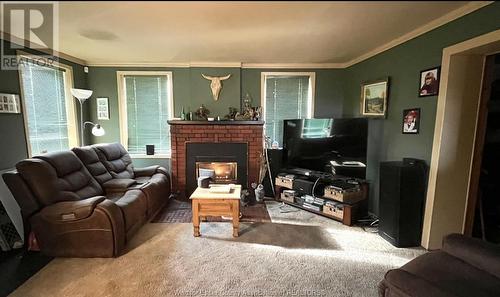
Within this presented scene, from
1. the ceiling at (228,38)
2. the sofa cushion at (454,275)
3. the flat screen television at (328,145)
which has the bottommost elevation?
the sofa cushion at (454,275)

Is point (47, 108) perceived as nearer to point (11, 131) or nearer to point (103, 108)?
point (11, 131)

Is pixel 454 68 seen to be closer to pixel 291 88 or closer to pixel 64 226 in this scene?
pixel 291 88

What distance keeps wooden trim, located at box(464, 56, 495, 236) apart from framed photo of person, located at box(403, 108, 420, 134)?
0.47 metres

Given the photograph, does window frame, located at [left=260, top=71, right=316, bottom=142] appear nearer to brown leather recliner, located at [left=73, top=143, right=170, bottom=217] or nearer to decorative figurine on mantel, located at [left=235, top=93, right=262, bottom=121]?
decorative figurine on mantel, located at [left=235, top=93, right=262, bottom=121]

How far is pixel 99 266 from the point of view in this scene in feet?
7.07

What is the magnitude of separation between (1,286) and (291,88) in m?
4.19

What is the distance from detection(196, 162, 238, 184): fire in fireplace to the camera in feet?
13.4

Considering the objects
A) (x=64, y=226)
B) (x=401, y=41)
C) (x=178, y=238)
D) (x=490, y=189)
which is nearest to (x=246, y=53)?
(x=401, y=41)

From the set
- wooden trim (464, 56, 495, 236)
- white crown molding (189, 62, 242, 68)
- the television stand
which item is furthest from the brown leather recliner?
wooden trim (464, 56, 495, 236)

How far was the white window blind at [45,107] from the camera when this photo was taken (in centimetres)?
298

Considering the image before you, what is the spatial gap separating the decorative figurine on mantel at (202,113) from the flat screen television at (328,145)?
1370mm

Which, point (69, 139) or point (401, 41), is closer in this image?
point (401, 41)

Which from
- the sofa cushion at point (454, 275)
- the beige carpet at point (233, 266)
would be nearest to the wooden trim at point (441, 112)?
the beige carpet at point (233, 266)

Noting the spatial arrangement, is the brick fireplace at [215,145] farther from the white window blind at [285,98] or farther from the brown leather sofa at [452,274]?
the brown leather sofa at [452,274]
